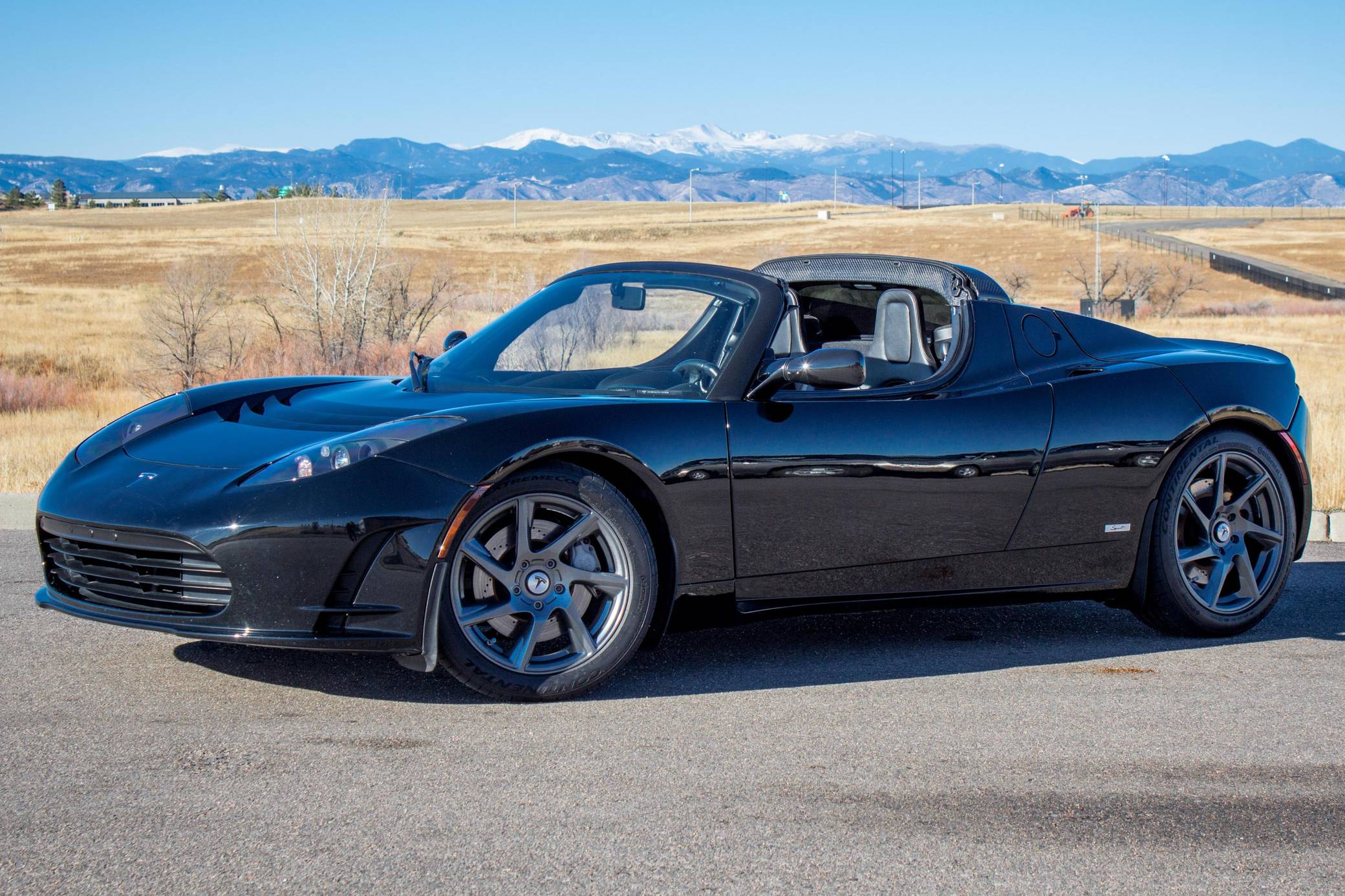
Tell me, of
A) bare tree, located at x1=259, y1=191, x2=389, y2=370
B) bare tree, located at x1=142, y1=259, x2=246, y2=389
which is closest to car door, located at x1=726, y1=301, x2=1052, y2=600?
bare tree, located at x1=259, y1=191, x2=389, y2=370

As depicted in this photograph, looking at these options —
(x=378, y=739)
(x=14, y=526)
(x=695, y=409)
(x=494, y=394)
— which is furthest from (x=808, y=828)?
(x=14, y=526)

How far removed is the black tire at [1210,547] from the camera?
510 cm

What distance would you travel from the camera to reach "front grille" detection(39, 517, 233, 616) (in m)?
3.80

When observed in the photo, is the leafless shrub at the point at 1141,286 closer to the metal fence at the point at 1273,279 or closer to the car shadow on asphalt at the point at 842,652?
the metal fence at the point at 1273,279

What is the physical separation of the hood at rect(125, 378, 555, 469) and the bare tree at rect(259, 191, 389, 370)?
1551 centimetres

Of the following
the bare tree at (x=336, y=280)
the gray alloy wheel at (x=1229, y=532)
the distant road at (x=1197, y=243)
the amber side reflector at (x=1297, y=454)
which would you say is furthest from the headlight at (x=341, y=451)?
the distant road at (x=1197, y=243)

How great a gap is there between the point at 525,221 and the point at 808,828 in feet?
433

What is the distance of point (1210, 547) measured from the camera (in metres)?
5.20

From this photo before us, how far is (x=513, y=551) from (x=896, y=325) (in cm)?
214

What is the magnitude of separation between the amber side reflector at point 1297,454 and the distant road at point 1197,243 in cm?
5539

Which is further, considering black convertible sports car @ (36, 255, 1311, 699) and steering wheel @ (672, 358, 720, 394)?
steering wheel @ (672, 358, 720, 394)

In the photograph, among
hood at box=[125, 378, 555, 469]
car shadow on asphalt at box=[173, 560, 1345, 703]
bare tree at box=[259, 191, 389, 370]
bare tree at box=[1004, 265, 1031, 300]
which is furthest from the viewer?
bare tree at box=[1004, 265, 1031, 300]

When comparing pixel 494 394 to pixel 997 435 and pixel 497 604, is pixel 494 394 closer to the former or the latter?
pixel 497 604

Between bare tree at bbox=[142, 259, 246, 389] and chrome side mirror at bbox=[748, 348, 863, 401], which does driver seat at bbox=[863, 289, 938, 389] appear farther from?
bare tree at bbox=[142, 259, 246, 389]
